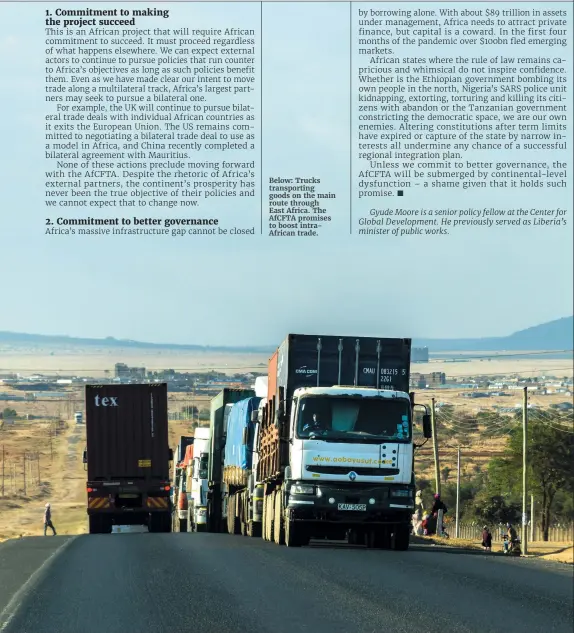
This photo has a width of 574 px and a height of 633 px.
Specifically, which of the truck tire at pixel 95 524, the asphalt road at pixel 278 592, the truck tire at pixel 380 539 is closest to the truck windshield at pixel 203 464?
the truck tire at pixel 95 524

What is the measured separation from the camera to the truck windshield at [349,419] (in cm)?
2539

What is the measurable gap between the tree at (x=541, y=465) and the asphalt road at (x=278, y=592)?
6114 cm

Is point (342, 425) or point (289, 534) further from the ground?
point (342, 425)

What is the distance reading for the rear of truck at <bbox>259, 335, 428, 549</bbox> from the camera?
25438mm

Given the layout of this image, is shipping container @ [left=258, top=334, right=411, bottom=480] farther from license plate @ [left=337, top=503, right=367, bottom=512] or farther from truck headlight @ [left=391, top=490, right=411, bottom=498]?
truck headlight @ [left=391, top=490, right=411, bottom=498]

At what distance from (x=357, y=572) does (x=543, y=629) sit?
6.60 metres

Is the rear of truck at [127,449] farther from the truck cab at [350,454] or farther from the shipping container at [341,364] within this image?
the truck cab at [350,454]

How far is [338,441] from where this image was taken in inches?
1001

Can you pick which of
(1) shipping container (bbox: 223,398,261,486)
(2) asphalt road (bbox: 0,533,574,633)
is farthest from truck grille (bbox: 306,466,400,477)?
(1) shipping container (bbox: 223,398,261,486)

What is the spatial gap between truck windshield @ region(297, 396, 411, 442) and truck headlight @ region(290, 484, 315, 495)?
116 centimetres

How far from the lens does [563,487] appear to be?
287 feet

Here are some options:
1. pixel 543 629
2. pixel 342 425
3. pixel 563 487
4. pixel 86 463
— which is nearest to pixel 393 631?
pixel 543 629

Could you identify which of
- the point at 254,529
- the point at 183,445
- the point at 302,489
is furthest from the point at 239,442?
the point at 183,445

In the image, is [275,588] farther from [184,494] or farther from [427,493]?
[427,493]
